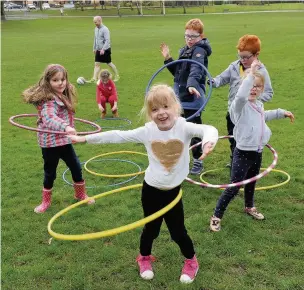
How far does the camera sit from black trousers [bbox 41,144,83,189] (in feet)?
18.8

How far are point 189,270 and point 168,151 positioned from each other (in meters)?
1.32

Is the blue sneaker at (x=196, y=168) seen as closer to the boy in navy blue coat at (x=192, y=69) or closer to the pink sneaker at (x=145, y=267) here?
the boy in navy blue coat at (x=192, y=69)

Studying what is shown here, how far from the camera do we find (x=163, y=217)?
422 centimetres

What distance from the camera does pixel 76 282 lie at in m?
4.35

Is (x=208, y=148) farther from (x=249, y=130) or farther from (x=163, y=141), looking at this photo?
(x=249, y=130)

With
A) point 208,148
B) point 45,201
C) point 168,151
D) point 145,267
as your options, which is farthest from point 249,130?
point 45,201

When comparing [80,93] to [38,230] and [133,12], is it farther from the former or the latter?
[133,12]

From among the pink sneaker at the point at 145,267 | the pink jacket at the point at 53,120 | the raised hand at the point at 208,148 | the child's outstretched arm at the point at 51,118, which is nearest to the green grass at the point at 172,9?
the pink jacket at the point at 53,120

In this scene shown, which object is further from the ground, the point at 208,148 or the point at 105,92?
the point at 208,148

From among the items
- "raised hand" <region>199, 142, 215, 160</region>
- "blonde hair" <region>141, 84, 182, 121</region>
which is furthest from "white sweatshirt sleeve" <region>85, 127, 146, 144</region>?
"raised hand" <region>199, 142, 215, 160</region>

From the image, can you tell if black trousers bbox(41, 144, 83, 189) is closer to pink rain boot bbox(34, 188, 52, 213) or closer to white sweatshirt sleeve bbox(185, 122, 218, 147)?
pink rain boot bbox(34, 188, 52, 213)

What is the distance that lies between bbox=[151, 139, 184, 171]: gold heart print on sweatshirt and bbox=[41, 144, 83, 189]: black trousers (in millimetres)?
2225

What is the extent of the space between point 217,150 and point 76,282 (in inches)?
184

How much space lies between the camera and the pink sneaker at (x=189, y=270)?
4281 millimetres
